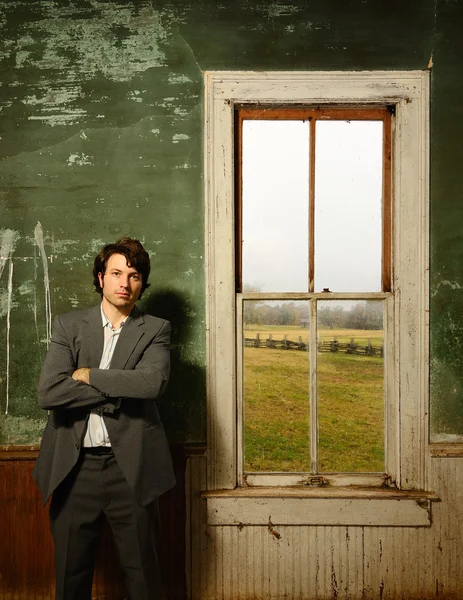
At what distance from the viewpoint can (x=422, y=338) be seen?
244cm

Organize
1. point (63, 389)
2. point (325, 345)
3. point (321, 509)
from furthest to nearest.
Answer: point (325, 345) → point (321, 509) → point (63, 389)

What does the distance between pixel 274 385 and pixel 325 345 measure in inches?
14.7

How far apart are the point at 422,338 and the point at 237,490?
1334 millimetres

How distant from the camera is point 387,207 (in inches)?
100

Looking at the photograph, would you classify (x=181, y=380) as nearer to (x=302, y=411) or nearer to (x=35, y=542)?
(x=302, y=411)

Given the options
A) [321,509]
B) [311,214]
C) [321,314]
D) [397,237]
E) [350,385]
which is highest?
[311,214]

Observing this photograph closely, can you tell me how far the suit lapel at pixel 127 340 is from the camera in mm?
1927

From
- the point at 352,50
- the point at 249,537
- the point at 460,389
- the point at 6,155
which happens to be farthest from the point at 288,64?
the point at 249,537

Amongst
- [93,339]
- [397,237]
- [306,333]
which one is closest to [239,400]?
[306,333]

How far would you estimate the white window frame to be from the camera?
2434 millimetres

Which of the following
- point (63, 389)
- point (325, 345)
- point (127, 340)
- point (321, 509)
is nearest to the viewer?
point (63, 389)

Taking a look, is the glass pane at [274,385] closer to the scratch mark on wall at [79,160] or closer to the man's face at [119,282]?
the man's face at [119,282]

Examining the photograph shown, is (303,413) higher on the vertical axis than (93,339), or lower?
lower

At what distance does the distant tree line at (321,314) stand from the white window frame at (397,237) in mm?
128
